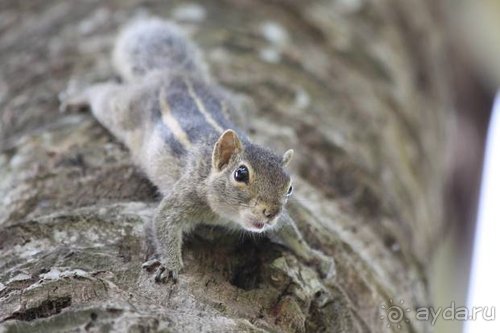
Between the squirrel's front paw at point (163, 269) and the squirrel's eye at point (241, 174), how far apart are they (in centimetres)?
79

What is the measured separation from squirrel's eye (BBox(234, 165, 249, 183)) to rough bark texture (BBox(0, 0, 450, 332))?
11.1 inches

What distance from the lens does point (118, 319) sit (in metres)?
2.62

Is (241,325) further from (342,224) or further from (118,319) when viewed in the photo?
(342,224)

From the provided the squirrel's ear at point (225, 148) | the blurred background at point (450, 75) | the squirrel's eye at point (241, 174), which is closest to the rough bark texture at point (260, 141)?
the blurred background at point (450, 75)

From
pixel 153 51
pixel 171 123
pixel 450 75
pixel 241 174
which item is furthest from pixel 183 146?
pixel 450 75

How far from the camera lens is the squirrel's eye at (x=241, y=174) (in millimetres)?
3801

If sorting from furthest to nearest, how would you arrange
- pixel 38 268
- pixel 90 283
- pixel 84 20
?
1. pixel 84 20
2. pixel 38 268
3. pixel 90 283

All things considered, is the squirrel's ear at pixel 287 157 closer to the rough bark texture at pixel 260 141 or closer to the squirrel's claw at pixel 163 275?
the rough bark texture at pixel 260 141

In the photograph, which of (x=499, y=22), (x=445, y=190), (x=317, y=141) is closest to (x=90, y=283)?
(x=317, y=141)

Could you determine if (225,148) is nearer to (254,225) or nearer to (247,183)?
(247,183)

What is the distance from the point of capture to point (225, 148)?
3918mm

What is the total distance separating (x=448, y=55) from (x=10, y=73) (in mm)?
4250

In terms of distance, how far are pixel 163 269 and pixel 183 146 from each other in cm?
132

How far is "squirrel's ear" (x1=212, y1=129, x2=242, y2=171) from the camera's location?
3822mm
